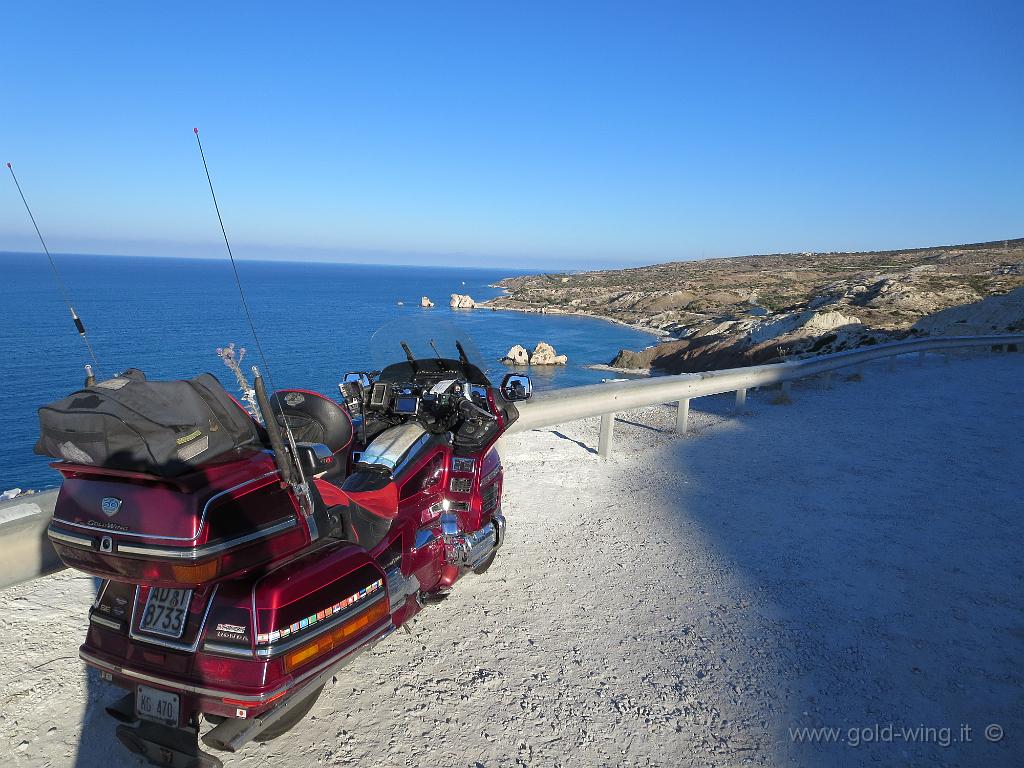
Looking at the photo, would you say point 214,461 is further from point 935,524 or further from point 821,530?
point 935,524

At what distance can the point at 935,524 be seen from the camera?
4.69 meters

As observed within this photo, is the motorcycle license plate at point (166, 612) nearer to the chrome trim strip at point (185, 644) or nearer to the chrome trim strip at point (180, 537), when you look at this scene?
the chrome trim strip at point (185, 644)

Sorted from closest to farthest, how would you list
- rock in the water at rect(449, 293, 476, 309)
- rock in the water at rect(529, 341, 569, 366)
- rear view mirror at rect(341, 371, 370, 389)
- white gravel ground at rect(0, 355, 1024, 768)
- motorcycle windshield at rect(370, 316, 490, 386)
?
white gravel ground at rect(0, 355, 1024, 768), rear view mirror at rect(341, 371, 370, 389), motorcycle windshield at rect(370, 316, 490, 386), rock in the water at rect(529, 341, 569, 366), rock in the water at rect(449, 293, 476, 309)

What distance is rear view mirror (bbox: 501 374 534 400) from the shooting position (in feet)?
13.7

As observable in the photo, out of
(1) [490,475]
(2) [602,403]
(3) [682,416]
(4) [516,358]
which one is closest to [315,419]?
(1) [490,475]

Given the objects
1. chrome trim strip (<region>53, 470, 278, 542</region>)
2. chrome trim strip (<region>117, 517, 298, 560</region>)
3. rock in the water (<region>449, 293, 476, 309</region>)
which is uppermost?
chrome trim strip (<region>53, 470, 278, 542</region>)

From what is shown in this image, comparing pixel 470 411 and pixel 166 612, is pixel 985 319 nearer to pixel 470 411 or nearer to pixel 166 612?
pixel 470 411

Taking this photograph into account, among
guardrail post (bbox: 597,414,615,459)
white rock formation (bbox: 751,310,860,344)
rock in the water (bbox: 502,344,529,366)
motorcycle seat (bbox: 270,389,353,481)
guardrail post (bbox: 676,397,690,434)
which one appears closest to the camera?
motorcycle seat (bbox: 270,389,353,481)

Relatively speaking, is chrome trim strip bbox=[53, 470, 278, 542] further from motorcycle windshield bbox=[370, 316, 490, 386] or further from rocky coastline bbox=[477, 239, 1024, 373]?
rocky coastline bbox=[477, 239, 1024, 373]

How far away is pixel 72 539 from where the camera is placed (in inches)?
83.4

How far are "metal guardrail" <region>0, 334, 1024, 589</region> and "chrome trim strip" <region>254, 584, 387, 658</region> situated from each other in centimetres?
158

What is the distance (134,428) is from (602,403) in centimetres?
469

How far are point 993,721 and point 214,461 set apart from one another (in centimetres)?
338

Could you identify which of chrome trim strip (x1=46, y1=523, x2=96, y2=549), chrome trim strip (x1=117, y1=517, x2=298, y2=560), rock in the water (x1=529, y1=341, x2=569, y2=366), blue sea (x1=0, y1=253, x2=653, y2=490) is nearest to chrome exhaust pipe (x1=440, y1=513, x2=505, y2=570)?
blue sea (x1=0, y1=253, x2=653, y2=490)
